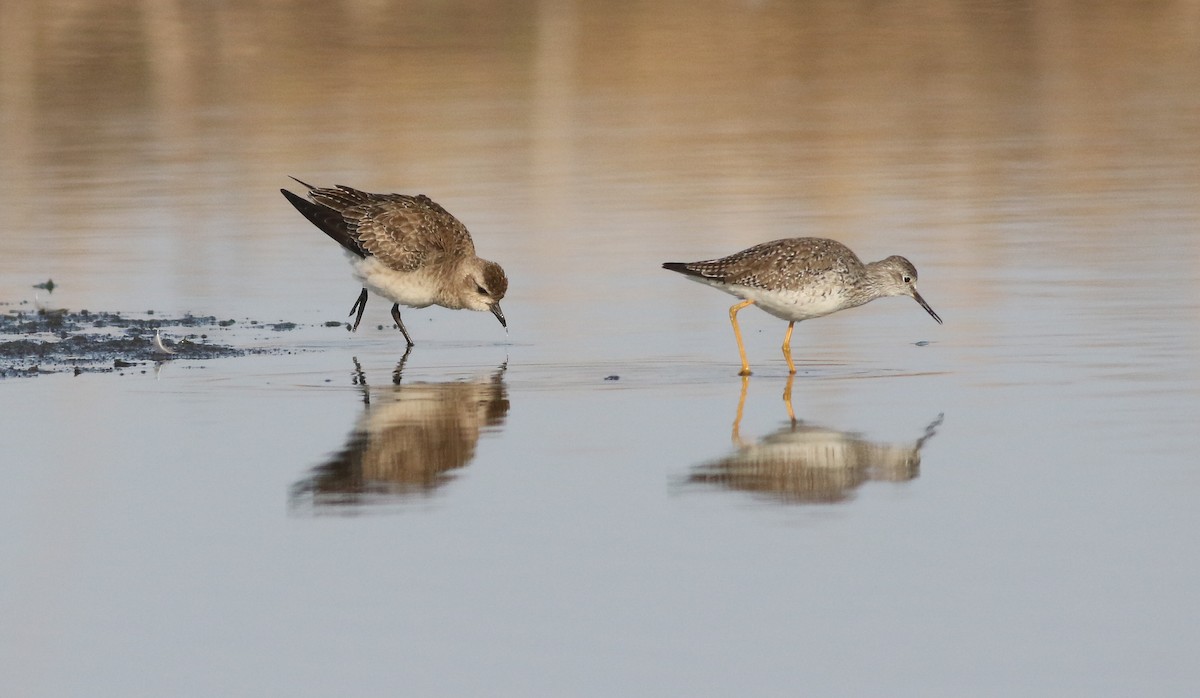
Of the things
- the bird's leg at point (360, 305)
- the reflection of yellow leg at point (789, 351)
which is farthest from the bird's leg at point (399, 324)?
the reflection of yellow leg at point (789, 351)

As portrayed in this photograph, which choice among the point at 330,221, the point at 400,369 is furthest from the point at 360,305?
the point at 400,369

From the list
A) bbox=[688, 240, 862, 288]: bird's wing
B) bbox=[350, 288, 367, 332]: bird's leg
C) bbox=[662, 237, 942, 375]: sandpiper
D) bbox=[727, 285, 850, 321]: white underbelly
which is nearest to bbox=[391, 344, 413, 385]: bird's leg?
bbox=[350, 288, 367, 332]: bird's leg

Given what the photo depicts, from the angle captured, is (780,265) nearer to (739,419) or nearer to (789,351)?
(789,351)

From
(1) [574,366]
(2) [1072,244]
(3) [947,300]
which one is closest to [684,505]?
(1) [574,366]

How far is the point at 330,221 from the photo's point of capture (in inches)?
674

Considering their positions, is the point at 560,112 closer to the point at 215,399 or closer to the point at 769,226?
the point at 769,226

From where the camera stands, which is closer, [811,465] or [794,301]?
[811,465]

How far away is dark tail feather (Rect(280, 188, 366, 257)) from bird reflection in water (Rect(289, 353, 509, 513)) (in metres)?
2.38

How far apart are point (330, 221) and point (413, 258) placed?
117 centimetres

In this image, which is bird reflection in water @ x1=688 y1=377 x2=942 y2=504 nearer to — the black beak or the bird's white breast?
the bird's white breast

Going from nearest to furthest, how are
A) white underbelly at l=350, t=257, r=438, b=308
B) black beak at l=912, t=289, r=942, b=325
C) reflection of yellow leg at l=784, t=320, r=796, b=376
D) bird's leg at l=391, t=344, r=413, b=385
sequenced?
bird's leg at l=391, t=344, r=413, b=385 → reflection of yellow leg at l=784, t=320, r=796, b=376 → black beak at l=912, t=289, r=942, b=325 → white underbelly at l=350, t=257, r=438, b=308

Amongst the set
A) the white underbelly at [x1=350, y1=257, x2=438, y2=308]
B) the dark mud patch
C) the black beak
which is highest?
the white underbelly at [x1=350, y1=257, x2=438, y2=308]

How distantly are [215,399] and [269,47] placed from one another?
29.9 m

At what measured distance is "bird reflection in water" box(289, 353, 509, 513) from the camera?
35.4 feet
